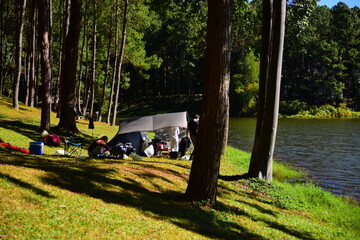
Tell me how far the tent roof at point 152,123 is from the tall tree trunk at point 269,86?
5475 millimetres

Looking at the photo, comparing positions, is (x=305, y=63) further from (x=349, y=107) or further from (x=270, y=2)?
(x=270, y=2)

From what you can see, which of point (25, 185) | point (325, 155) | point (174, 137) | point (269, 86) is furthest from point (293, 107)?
point (25, 185)

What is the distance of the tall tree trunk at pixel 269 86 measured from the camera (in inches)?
523

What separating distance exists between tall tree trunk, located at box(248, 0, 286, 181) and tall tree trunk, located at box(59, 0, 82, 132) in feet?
33.4

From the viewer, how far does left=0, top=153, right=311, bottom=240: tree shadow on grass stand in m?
7.76

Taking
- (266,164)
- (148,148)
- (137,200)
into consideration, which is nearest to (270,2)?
(266,164)

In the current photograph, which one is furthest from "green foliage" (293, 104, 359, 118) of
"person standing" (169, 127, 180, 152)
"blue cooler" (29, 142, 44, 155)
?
"blue cooler" (29, 142, 44, 155)

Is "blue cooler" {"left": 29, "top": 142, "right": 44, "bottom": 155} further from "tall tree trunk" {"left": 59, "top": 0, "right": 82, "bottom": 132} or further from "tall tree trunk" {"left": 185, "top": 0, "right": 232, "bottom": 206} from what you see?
"tall tree trunk" {"left": 59, "top": 0, "right": 82, "bottom": 132}

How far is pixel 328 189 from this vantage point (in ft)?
54.6

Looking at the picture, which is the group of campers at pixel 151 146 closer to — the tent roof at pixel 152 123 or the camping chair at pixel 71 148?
the tent roof at pixel 152 123

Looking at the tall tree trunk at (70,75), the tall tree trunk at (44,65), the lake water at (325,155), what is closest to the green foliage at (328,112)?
the lake water at (325,155)

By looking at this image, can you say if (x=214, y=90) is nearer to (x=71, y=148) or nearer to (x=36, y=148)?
(x=36, y=148)

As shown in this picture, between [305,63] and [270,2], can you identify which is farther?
[305,63]

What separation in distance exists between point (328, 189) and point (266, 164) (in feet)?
15.1
